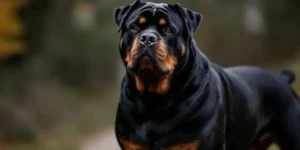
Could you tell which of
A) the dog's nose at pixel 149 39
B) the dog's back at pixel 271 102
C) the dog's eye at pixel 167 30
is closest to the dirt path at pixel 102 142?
the dog's back at pixel 271 102

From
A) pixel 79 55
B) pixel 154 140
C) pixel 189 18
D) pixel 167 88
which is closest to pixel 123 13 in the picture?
pixel 189 18

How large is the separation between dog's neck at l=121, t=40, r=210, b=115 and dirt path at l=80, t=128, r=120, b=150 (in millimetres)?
6883

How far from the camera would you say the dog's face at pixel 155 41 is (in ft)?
15.2

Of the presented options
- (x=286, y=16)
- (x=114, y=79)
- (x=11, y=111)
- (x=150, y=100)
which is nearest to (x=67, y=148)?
(x=11, y=111)

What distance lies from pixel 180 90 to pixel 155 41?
18.7 inches

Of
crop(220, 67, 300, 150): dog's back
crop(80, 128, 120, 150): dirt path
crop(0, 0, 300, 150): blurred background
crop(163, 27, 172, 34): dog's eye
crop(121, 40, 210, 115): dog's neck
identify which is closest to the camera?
crop(163, 27, 172, 34): dog's eye

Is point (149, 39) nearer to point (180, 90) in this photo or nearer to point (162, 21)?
point (162, 21)

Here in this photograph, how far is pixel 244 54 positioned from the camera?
749 inches

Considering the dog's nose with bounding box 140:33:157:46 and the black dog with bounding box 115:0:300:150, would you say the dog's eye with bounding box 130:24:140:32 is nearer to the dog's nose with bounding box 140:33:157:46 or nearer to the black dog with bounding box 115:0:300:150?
the black dog with bounding box 115:0:300:150

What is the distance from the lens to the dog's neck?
16.0ft

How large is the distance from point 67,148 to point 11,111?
193 centimetres

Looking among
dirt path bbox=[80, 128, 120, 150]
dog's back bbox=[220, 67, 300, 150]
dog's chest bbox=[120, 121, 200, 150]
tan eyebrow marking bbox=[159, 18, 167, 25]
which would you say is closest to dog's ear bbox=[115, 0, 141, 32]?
tan eyebrow marking bbox=[159, 18, 167, 25]

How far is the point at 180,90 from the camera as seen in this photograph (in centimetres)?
489

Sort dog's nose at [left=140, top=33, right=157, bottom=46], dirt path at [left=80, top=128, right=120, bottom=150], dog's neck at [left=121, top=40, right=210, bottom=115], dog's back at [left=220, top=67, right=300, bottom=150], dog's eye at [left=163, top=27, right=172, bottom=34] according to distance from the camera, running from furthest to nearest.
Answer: dirt path at [left=80, top=128, right=120, bottom=150] → dog's back at [left=220, top=67, right=300, bottom=150] → dog's neck at [left=121, top=40, right=210, bottom=115] → dog's eye at [left=163, top=27, right=172, bottom=34] → dog's nose at [left=140, top=33, right=157, bottom=46]
